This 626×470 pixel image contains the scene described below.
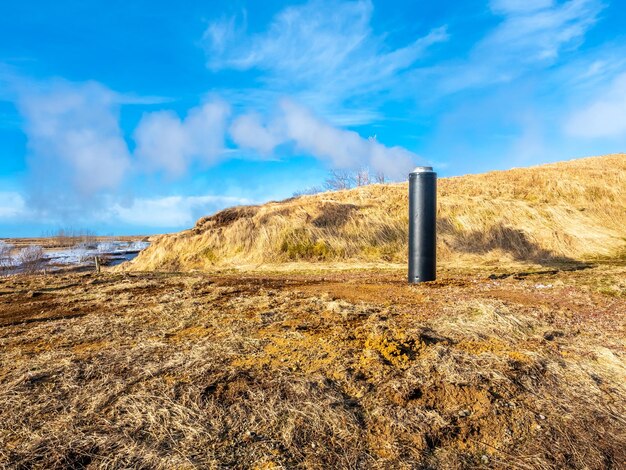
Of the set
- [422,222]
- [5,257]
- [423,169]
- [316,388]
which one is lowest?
[316,388]

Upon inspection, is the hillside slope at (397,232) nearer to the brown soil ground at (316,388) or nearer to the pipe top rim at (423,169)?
the pipe top rim at (423,169)

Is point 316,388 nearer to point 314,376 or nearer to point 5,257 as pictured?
point 314,376

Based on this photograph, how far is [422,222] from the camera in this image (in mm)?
9234

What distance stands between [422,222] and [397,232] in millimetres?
8987

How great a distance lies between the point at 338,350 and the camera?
4227mm

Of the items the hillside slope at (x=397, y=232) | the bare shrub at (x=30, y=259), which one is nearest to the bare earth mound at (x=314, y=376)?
the hillside slope at (x=397, y=232)

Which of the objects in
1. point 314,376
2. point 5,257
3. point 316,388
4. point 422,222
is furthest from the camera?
point 5,257

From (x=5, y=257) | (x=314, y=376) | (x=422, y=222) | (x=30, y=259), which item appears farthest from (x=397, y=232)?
(x=5, y=257)

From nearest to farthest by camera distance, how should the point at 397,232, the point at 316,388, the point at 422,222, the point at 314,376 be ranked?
1. the point at 316,388
2. the point at 314,376
3. the point at 422,222
4. the point at 397,232

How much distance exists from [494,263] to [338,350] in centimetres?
1310

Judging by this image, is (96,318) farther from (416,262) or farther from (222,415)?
(416,262)

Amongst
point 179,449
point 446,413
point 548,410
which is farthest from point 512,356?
point 179,449

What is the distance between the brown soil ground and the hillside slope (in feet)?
35.2

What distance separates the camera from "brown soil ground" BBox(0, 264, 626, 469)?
2.64 meters
